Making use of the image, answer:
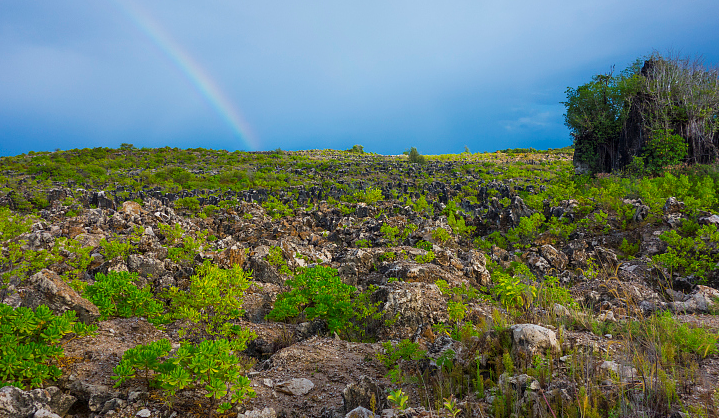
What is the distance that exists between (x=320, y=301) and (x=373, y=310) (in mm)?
1185

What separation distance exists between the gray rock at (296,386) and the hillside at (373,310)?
0.03 metres

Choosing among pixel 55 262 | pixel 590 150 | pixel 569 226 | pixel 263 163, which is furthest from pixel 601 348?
pixel 263 163

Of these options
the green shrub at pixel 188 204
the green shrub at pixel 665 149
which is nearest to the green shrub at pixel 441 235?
the green shrub at pixel 188 204

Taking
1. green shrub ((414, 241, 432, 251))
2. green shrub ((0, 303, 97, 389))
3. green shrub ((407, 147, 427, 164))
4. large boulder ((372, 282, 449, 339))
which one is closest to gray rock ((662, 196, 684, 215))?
green shrub ((414, 241, 432, 251))

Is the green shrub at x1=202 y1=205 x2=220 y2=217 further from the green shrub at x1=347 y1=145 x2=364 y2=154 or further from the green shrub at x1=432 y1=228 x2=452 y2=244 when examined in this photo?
the green shrub at x1=347 y1=145 x2=364 y2=154

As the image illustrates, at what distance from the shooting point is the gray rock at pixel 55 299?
5.66 m

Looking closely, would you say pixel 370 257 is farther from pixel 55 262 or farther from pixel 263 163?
pixel 263 163

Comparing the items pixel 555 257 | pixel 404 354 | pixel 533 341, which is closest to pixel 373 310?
pixel 404 354

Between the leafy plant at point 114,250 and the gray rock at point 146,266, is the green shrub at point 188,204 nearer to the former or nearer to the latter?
the leafy plant at point 114,250

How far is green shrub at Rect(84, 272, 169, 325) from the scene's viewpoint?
5.84 metres

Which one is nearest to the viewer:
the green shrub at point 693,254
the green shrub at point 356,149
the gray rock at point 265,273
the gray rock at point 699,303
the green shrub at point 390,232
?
the gray rock at point 699,303

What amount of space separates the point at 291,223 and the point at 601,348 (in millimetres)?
13550

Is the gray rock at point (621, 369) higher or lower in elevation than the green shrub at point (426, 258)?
lower

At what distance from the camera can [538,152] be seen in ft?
182
